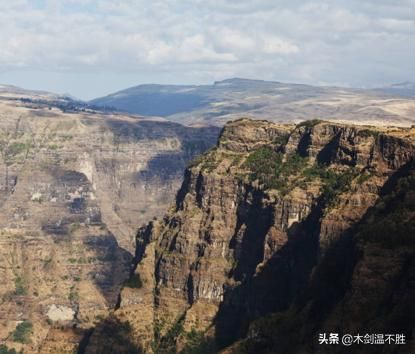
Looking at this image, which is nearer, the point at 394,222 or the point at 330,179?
the point at 394,222

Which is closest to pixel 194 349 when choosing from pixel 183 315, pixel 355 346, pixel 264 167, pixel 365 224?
pixel 183 315

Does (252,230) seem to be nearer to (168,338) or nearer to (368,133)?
(168,338)

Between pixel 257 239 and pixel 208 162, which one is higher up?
pixel 208 162

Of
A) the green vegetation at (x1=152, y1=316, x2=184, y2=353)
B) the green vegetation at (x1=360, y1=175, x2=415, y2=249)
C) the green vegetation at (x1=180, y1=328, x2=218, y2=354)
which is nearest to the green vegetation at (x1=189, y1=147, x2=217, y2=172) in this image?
the green vegetation at (x1=152, y1=316, x2=184, y2=353)

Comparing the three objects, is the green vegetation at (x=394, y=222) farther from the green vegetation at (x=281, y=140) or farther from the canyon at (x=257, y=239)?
the green vegetation at (x=281, y=140)

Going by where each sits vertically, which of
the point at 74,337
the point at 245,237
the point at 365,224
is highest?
the point at 365,224

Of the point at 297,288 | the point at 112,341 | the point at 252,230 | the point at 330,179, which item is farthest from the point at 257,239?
the point at 112,341

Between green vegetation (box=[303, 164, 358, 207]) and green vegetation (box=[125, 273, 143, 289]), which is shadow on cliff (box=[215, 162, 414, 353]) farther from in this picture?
green vegetation (box=[125, 273, 143, 289])

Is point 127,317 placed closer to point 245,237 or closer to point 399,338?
point 245,237
